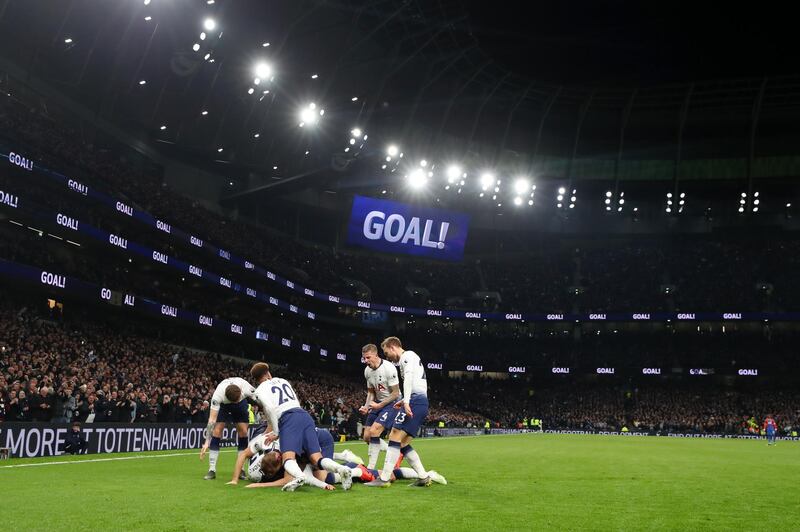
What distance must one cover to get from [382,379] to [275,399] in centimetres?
265

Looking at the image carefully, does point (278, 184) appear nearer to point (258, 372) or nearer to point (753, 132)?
point (753, 132)

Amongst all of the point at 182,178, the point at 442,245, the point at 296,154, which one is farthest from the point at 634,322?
the point at 182,178

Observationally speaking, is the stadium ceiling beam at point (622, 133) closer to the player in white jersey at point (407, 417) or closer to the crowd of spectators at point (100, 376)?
the crowd of spectators at point (100, 376)

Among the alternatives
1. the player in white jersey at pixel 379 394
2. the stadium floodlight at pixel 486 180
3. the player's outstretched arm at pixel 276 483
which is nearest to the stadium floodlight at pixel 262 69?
the stadium floodlight at pixel 486 180

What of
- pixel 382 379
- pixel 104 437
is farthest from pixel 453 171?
pixel 382 379

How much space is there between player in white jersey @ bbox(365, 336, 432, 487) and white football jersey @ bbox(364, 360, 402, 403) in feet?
3.83

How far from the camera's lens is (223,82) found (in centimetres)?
4991

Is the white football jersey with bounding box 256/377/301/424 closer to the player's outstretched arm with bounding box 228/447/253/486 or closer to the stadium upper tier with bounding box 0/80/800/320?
the player's outstretched arm with bounding box 228/447/253/486

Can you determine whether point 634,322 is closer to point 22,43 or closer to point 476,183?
point 476,183

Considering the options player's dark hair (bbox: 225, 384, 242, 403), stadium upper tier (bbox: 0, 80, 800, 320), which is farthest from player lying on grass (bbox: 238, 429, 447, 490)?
stadium upper tier (bbox: 0, 80, 800, 320)

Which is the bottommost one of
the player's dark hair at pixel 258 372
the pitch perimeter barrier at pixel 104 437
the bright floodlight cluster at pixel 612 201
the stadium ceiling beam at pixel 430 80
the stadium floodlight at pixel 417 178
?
the pitch perimeter barrier at pixel 104 437

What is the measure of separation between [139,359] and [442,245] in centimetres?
3949

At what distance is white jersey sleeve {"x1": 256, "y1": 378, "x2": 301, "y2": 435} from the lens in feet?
36.0

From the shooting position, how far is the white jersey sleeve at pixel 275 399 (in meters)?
11.0
